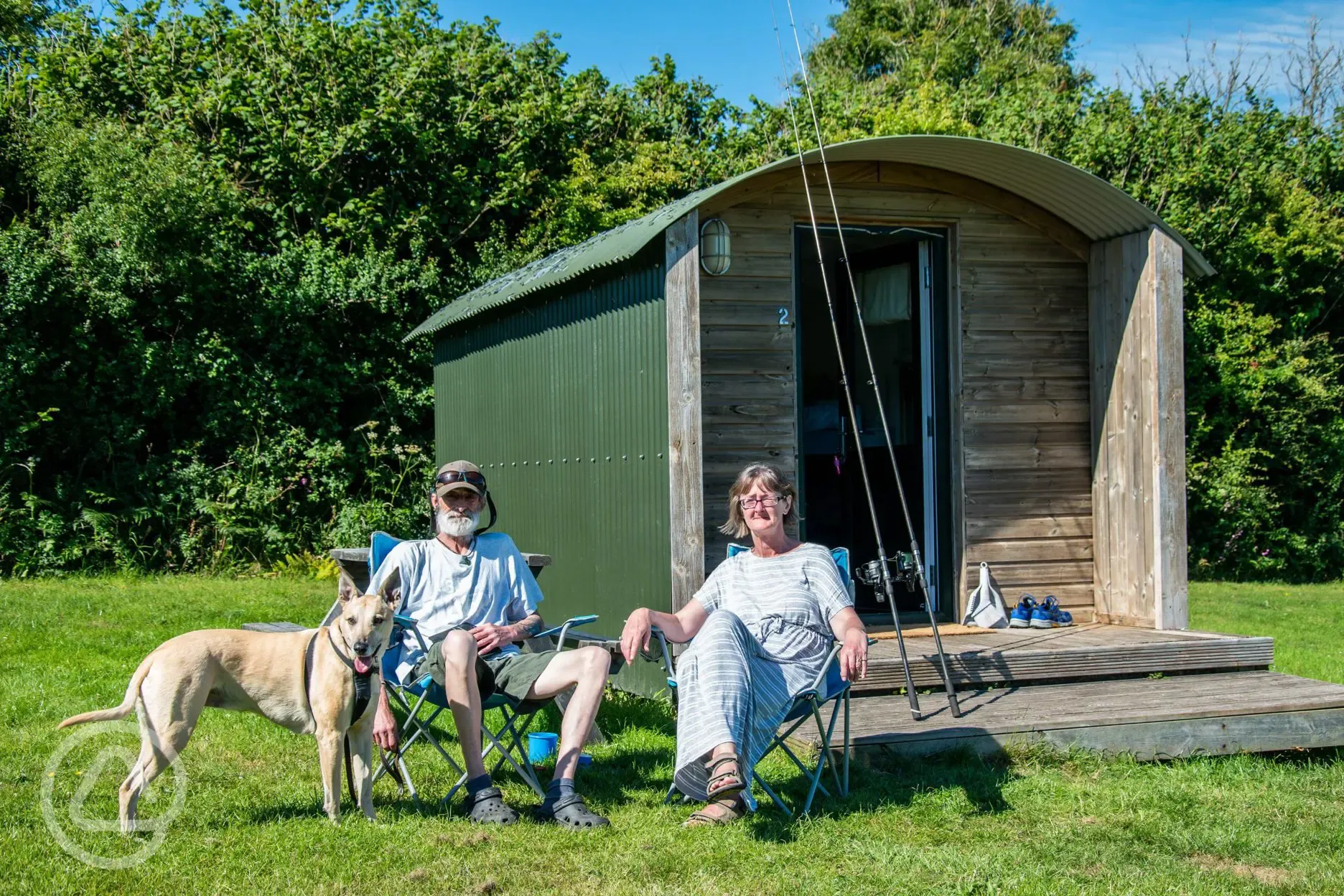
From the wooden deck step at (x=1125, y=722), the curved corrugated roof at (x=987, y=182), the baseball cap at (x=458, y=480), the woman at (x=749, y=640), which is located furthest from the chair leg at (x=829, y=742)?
the curved corrugated roof at (x=987, y=182)

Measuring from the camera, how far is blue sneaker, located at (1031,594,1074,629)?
21.2 ft

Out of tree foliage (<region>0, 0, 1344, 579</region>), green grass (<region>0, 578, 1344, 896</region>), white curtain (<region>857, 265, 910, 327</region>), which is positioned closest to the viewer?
green grass (<region>0, 578, 1344, 896</region>)

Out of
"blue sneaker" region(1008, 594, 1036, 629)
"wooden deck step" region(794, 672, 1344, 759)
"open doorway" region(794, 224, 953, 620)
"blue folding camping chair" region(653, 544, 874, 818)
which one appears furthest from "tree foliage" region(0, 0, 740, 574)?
"blue folding camping chair" region(653, 544, 874, 818)

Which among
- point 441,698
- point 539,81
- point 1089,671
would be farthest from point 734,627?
point 539,81

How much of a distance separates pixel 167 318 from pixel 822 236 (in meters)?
5.90

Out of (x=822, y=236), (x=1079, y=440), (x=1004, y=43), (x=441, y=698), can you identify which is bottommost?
(x=441, y=698)

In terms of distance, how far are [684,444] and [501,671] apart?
1603 millimetres

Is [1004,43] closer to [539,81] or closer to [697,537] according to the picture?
[539,81]

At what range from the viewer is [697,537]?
551cm

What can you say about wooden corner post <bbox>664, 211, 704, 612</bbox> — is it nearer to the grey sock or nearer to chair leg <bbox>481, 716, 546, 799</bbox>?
chair leg <bbox>481, 716, 546, 799</bbox>

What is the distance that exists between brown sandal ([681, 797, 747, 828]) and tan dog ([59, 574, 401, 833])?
0.95m

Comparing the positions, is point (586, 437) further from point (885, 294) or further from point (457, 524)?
point (457, 524)

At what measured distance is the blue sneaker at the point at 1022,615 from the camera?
21.2ft

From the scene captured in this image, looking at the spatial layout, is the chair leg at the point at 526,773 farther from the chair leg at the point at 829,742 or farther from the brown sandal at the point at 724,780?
the chair leg at the point at 829,742
